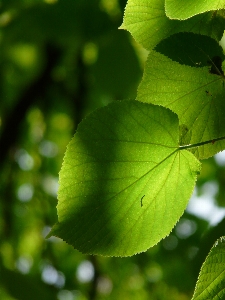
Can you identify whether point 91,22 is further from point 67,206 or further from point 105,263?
point 105,263

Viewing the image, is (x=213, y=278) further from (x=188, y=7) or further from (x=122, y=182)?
(x=188, y=7)

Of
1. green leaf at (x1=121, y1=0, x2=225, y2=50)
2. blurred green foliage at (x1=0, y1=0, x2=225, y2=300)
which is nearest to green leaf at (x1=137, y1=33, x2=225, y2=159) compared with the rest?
green leaf at (x1=121, y1=0, x2=225, y2=50)

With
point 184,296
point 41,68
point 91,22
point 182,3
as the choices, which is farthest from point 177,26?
point 184,296

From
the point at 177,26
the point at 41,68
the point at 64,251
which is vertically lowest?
the point at 64,251

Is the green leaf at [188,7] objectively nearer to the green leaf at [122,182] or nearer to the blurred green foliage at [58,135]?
the green leaf at [122,182]

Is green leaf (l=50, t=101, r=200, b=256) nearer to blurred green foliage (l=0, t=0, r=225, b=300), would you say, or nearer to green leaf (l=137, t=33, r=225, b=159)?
green leaf (l=137, t=33, r=225, b=159)

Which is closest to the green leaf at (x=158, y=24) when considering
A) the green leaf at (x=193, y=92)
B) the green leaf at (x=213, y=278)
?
the green leaf at (x=193, y=92)

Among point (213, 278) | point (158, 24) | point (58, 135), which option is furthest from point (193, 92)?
point (58, 135)

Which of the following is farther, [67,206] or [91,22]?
[91,22]
